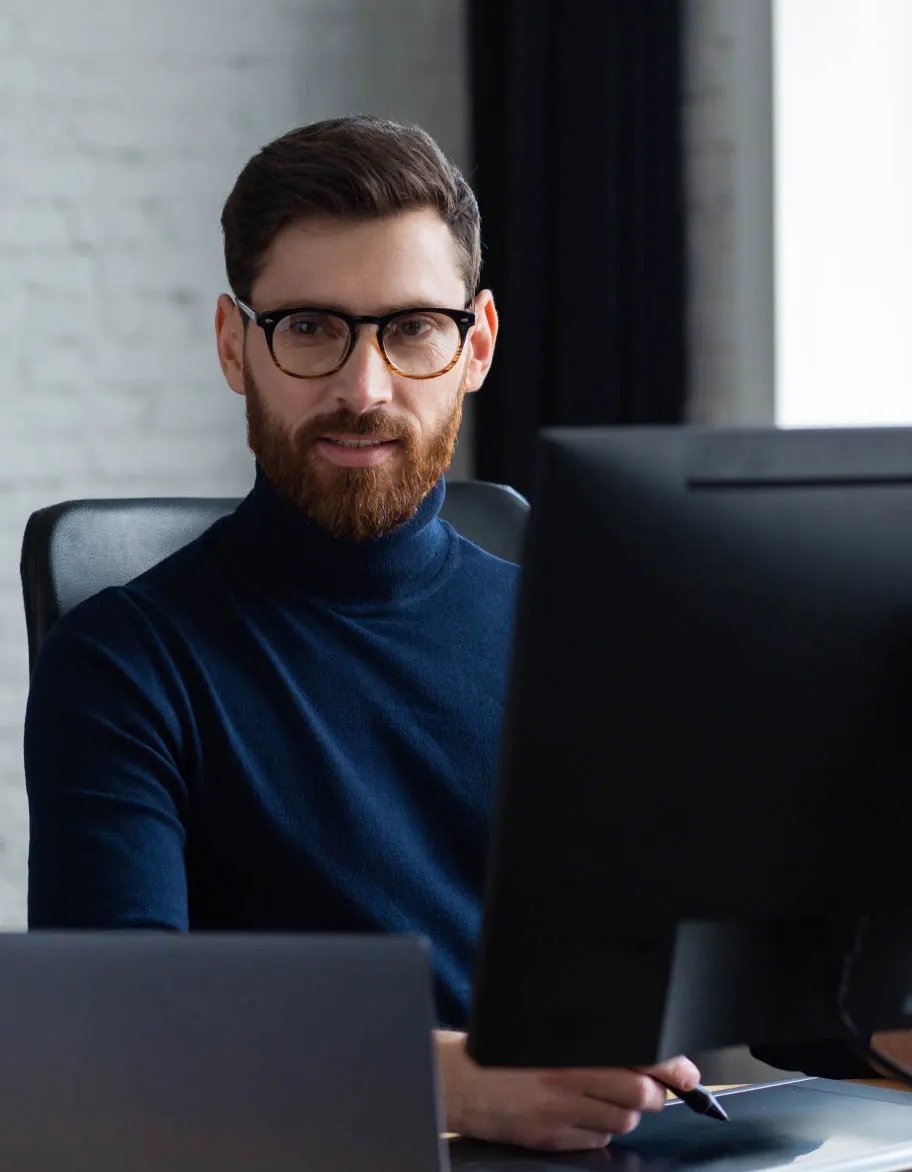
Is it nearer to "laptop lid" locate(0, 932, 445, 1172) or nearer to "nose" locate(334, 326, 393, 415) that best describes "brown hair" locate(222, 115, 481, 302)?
"nose" locate(334, 326, 393, 415)

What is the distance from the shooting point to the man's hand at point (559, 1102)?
83 centimetres

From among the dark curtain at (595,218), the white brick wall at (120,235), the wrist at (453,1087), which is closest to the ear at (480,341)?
the wrist at (453,1087)

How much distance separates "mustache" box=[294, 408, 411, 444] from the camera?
1.33 meters

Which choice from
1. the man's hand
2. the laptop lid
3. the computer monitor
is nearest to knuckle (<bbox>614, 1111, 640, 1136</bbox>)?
the man's hand

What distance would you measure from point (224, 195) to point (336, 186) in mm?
1494

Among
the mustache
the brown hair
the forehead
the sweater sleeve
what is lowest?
the sweater sleeve

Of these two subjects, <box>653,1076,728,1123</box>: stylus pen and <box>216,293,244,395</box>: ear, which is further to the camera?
<box>216,293,244,395</box>: ear

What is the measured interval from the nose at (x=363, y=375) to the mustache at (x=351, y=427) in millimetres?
13

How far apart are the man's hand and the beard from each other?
56 centimetres

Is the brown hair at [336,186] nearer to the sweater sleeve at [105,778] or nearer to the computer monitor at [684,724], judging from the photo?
the sweater sleeve at [105,778]

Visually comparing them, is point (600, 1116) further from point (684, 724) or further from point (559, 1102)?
point (684, 724)

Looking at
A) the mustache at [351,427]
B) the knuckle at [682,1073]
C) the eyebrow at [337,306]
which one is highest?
the eyebrow at [337,306]

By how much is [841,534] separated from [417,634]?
71cm

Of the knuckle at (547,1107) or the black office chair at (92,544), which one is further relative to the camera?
the black office chair at (92,544)
